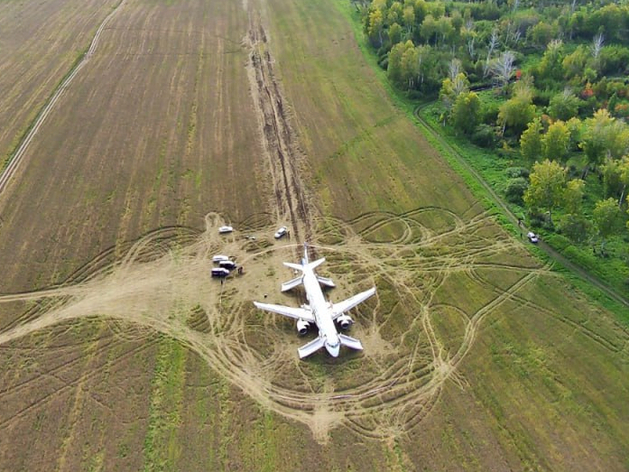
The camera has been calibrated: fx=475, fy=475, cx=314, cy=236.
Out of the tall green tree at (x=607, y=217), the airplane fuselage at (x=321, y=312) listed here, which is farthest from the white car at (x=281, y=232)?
the tall green tree at (x=607, y=217)

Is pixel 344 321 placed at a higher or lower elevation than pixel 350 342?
higher

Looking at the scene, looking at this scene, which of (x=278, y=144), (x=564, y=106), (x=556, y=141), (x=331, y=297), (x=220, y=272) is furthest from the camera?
(x=564, y=106)

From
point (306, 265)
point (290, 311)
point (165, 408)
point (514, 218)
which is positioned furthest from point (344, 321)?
point (514, 218)

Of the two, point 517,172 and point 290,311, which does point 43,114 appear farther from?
point 517,172

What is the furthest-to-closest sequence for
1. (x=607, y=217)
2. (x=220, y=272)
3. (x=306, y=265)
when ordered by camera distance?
(x=220, y=272)
(x=306, y=265)
(x=607, y=217)

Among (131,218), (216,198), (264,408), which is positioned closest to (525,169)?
(216,198)

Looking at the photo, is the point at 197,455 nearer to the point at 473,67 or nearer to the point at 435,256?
the point at 435,256

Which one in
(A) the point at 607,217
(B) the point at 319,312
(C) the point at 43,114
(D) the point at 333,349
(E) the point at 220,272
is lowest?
(A) the point at 607,217

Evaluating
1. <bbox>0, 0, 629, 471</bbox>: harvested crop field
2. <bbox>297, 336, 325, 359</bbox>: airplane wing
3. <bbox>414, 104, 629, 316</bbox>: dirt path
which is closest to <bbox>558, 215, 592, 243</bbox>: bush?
<bbox>414, 104, 629, 316</bbox>: dirt path
